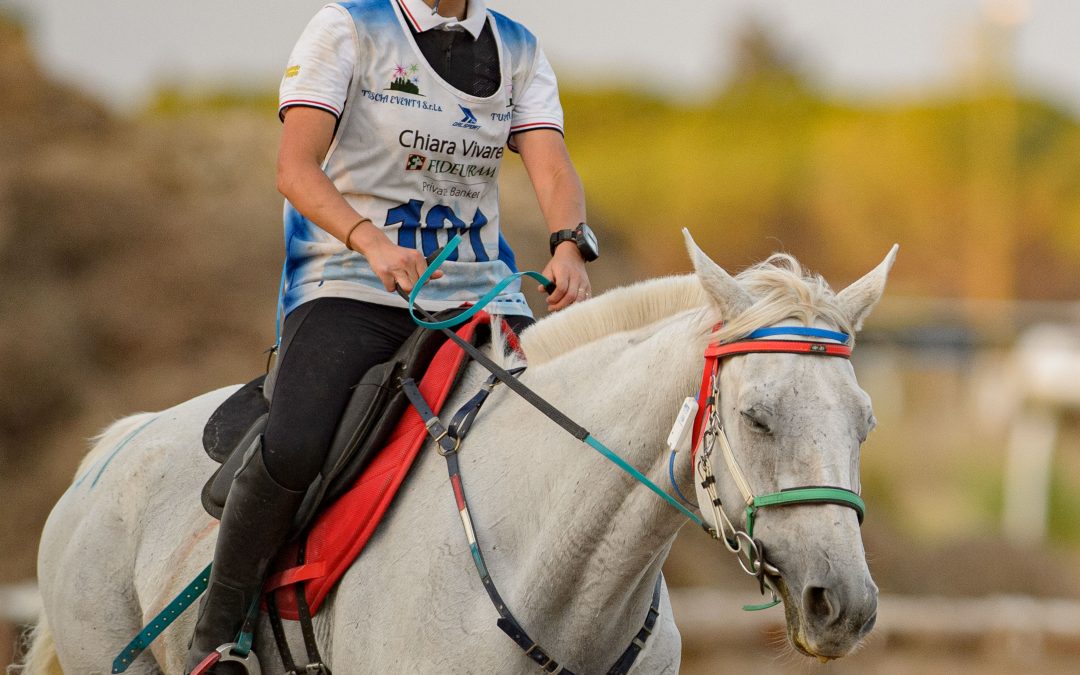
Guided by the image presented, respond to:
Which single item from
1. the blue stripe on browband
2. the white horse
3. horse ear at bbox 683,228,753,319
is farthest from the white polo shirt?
the blue stripe on browband

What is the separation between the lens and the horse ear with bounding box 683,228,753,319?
3072mm

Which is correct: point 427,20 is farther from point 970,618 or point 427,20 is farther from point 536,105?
point 970,618

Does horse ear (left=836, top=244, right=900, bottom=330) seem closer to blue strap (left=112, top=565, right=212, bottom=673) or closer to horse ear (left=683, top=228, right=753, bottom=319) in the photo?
horse ear (left=683, top=228, right=753, bottom=319)

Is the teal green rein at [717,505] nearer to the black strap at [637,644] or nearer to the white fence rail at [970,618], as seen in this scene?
the black strap at [637,644]

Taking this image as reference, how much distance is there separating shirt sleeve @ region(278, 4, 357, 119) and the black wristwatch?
81cm

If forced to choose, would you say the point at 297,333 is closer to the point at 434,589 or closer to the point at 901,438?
the point at 434,589

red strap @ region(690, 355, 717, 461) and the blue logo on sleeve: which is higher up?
the blue logo on sleeve

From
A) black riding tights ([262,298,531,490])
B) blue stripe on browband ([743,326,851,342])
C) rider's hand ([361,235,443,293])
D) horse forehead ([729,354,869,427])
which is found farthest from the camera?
black riding tights ([262,298,531,490])

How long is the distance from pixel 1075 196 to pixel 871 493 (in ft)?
66.3

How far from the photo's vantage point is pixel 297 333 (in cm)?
382

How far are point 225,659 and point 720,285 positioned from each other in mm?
1940

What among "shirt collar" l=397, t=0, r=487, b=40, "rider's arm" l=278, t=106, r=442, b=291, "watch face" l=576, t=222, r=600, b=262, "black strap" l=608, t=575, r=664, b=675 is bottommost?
"black strap" l=608, t=575, r=664, b=675

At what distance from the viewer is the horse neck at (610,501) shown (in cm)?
328

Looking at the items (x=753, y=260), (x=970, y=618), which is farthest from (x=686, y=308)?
(x=970, y=618)
